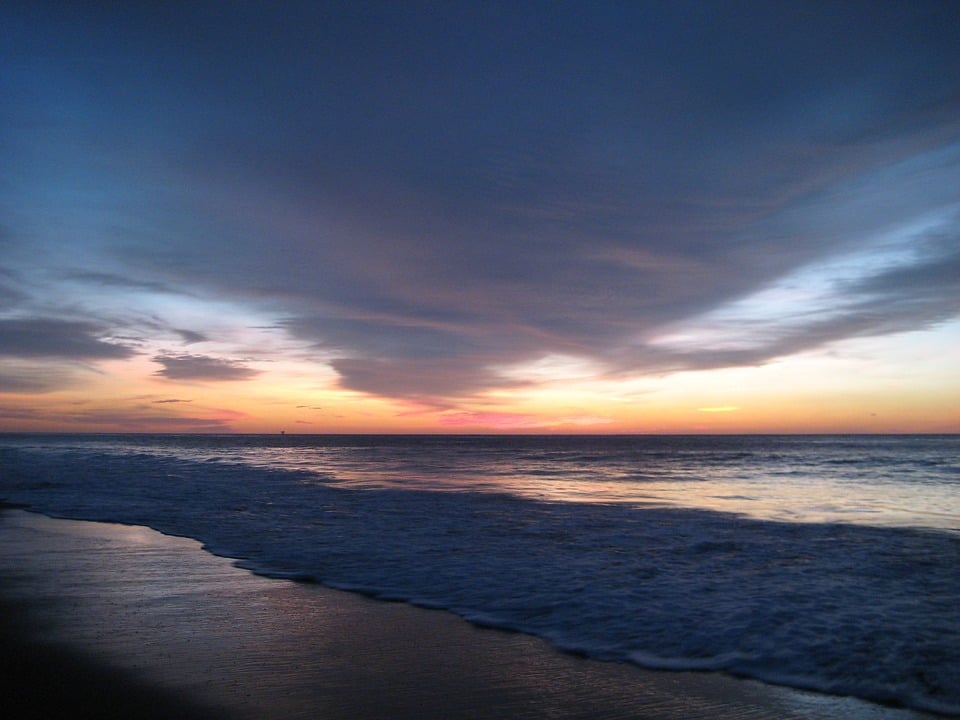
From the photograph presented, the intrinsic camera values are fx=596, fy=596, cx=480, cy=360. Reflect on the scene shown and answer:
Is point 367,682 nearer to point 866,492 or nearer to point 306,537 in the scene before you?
point 306,537

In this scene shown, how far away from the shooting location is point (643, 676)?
5738 millimetres

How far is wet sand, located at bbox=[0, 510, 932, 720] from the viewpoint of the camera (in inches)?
193

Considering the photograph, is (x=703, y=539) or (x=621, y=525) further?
(x=621, y=525)

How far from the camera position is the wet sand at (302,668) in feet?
16.1

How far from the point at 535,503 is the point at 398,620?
43.9ft

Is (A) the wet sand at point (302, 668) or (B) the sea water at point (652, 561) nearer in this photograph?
(A) the wet sand at point (302, 668)

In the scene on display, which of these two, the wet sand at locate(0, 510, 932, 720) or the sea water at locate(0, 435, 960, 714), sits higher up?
the wet sand at locate(0, 510, 932, 720)

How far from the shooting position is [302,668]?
5.63 metres

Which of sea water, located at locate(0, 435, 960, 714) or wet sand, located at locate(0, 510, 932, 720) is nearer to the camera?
wet sand, located at locate(0, 510, 932, 720)

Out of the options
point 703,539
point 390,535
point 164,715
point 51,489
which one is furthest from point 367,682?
point 51,489

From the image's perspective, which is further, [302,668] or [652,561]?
[652,561]

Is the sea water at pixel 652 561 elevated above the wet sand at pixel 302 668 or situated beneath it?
situated beneath

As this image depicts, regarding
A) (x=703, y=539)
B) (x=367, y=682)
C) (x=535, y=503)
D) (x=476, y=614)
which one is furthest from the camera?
(x=535, y=503)

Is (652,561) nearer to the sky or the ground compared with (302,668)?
nearer to the ground
